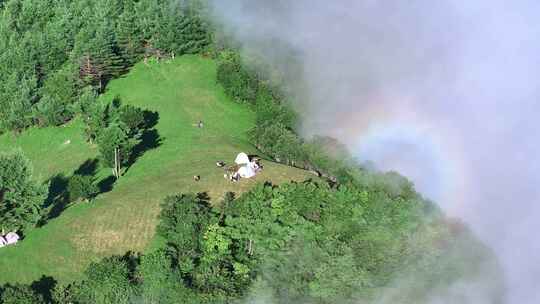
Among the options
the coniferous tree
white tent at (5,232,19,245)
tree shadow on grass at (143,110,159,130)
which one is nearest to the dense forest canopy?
tree shadow on grass at (143,110,159,130)

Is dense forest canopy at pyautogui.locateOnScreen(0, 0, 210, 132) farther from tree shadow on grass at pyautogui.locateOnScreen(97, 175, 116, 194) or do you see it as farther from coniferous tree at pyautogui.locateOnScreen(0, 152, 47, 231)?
coniferous tree at pyautogui.locateOnScreen(0, 152, 47, 231)

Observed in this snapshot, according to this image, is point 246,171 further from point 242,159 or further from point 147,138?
point 147,138

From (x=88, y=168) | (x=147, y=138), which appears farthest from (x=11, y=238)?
(x=147, y=138)

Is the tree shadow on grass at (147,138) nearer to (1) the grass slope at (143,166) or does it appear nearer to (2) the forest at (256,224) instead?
(2) the forest at (256,224)

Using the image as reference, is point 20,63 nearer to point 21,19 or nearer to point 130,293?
point 21,19

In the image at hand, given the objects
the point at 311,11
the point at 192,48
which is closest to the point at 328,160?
the point at 311,11

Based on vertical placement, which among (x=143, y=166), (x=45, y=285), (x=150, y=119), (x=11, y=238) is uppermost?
(x=150, y=119)
